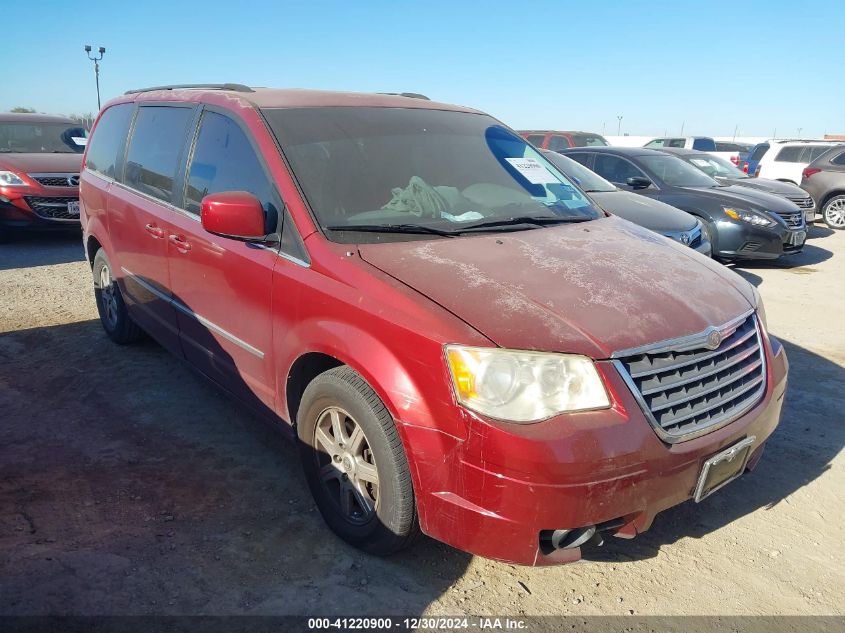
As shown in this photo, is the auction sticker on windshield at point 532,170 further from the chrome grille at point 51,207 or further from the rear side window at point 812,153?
the rear side window at point 812,153

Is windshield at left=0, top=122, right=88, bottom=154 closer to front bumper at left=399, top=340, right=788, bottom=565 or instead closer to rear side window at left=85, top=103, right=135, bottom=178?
→ rear side window at left=85, top=103, right=135, bottom=178

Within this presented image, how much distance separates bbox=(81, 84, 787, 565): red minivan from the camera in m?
2.22

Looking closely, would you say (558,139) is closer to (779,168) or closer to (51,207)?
(779,168)

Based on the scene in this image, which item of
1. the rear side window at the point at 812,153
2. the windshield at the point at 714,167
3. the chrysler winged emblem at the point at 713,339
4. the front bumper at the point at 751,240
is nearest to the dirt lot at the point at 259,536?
the chrysler winged emblem at the point at 713,339

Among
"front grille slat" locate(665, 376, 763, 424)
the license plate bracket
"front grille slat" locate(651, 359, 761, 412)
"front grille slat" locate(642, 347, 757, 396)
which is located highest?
"front grille slat" locate(642, 347, 757, 396)

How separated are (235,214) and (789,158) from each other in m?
15.1

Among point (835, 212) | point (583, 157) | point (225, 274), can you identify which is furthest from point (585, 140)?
point (225, 274)

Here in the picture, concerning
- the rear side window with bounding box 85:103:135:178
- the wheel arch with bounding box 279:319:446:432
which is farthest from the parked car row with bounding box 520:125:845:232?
the wheel arch with bounding box 279:319:446:432

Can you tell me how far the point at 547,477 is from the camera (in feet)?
7.06

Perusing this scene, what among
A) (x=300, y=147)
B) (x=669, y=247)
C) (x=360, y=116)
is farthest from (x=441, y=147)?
(x=669, y=247)

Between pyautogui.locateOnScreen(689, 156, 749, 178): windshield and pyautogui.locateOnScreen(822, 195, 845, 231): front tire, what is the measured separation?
9.85 ft

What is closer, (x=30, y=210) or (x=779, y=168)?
(x=30, y=210)

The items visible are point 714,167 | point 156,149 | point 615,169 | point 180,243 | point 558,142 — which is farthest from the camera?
point 558,142

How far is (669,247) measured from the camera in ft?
10.9
